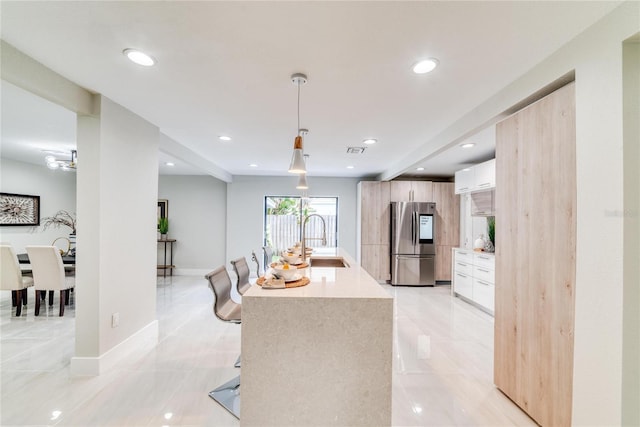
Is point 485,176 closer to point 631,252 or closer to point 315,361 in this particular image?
point 631,252

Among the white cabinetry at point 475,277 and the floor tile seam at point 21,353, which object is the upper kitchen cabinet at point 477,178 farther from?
the floor tile seam at point 21,353

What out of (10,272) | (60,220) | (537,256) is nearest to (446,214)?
(537,256)

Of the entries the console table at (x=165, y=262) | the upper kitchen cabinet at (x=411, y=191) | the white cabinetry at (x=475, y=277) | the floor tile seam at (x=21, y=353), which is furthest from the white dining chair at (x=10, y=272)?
the white cabinetry at (x=475, y=277)

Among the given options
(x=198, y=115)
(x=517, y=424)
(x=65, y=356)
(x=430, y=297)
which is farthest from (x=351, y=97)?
(x=430, y=297)

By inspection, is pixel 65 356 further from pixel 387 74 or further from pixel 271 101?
pixel 387 74

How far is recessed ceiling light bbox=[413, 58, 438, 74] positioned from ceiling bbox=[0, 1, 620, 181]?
6 centimetres

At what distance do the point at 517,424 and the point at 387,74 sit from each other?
2.51 m

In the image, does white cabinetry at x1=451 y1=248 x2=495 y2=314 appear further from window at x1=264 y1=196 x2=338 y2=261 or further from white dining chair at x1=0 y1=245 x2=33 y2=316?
white dining chair at x1=0 y1=245 x2=33 y2=316

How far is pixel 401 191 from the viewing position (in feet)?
20.9

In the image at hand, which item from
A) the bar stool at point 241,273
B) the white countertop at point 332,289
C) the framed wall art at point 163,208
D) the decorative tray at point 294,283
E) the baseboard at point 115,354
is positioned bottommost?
the baseboard at point 115,354

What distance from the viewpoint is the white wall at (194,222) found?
7137 millimetres

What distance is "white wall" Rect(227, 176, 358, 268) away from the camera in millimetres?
7023

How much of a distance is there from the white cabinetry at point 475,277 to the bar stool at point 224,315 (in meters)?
3.70

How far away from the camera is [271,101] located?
8.36ft
